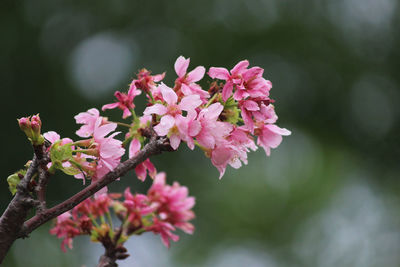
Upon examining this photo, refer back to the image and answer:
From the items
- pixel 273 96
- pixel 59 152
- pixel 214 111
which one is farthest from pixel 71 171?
pixel 273 96

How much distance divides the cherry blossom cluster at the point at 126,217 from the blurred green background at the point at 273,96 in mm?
4369

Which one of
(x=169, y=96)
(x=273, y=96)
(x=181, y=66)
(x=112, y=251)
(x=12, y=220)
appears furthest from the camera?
(x=273, y=96)

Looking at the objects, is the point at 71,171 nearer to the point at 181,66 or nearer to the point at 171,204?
the point at 181,66

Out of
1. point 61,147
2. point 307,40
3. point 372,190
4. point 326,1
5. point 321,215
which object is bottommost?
point 61,147

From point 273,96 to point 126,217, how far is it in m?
6.61

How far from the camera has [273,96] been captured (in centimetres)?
763

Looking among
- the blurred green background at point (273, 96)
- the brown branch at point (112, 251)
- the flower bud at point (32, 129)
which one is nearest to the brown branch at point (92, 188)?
the flower bud at point (32, 129)

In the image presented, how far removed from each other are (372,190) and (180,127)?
22.7ft

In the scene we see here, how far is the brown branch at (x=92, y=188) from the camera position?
29.9 inches

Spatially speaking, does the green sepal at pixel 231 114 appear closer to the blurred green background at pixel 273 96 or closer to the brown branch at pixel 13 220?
the brown branch at pixel 13 220

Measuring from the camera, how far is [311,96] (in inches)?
330

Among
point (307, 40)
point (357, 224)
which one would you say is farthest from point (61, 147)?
point (307, 40)

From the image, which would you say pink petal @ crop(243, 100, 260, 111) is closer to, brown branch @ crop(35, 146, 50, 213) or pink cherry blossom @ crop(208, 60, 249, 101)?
pink cherry blossom @ crop(208, 60, 249, 101)

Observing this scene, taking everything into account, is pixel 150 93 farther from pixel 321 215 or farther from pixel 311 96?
pixel 311 96
